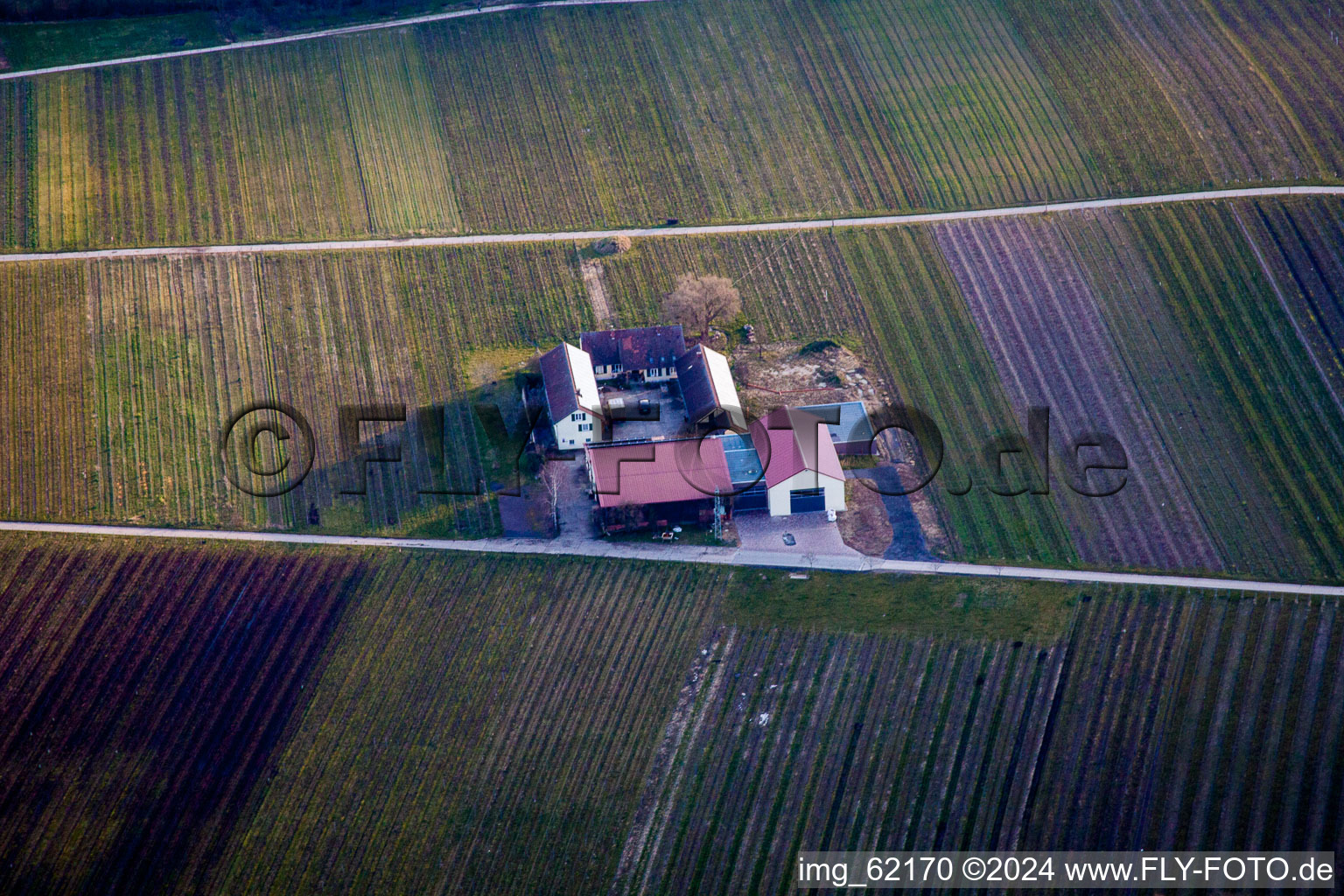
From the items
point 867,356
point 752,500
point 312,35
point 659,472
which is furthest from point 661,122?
point 752,500

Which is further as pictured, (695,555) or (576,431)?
(576,431)

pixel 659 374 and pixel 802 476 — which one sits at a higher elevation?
pixel 659 374

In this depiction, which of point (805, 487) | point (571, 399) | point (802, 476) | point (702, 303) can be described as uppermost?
point (702, 303)

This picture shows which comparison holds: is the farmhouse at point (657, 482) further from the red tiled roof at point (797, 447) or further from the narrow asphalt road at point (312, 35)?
the narrow asphalt road at point (312, 35)

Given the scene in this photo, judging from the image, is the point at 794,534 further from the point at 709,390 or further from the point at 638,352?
the point at 638,352

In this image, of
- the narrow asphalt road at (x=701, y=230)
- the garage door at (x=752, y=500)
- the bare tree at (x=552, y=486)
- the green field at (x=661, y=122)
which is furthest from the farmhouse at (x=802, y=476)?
the green field at (x=661, y=122)

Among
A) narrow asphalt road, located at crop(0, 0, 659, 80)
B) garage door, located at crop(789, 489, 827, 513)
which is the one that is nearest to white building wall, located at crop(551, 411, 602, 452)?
garage door, located at crop(789, 489, 827, 513)

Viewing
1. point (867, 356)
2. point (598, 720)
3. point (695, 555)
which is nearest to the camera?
point (598, 720)
